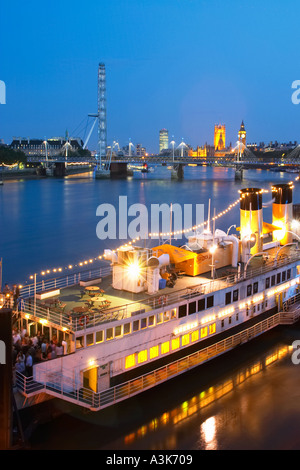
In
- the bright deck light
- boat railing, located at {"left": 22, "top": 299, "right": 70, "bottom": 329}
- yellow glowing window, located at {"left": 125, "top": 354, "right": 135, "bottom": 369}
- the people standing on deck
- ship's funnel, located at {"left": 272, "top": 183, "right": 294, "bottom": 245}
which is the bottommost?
yellow glowing window, located at {"left": 125, "top": 354, "right": 135, "bottom": 369}

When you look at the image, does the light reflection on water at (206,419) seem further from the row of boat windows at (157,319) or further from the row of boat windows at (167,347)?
the row of boat windows at (157,319)

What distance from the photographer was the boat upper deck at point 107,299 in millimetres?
12047

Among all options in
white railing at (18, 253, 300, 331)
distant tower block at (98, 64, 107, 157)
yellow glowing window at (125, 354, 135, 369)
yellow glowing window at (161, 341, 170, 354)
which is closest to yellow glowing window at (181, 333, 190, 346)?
yellow glowing window at (161, 341, 170, 354)

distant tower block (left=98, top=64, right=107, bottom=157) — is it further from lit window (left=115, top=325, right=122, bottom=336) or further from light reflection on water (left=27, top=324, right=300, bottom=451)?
lit window (left=115, top=325, right=122, bottom=336)

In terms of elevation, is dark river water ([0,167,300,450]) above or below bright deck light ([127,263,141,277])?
below

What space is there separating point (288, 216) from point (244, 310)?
7.69 m

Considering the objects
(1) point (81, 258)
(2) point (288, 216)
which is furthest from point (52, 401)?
(1) point (81, 258)

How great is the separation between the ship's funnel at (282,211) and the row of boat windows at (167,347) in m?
8.36

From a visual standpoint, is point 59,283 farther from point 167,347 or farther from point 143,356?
point 143,356

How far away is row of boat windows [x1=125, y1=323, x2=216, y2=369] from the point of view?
1245 cm

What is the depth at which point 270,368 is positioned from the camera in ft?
50.4

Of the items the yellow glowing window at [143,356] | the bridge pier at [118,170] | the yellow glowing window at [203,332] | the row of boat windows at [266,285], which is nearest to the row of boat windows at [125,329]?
the yellow glowing window at [203,332]

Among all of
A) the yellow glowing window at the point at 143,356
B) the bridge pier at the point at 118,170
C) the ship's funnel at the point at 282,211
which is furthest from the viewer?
the bridge pier at the point at 118,170

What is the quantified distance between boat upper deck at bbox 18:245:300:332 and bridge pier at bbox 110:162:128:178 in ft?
302
